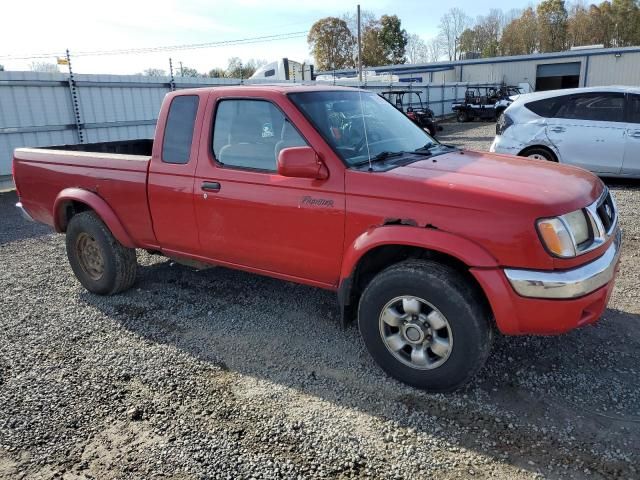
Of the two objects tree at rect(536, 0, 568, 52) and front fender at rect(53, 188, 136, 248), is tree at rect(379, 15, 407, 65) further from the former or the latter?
front fender at rect(53, 188, 136, 248)

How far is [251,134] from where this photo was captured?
383 centimetres

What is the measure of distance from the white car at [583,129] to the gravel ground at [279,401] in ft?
15.3

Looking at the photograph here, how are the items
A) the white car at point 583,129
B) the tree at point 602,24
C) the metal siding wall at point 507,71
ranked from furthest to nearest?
the tree at point 602,24, the metal siding wall at point 507,71, the white car at point 583,129

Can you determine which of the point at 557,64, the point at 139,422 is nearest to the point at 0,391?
the point at 139,422

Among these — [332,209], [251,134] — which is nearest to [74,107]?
[251,134]

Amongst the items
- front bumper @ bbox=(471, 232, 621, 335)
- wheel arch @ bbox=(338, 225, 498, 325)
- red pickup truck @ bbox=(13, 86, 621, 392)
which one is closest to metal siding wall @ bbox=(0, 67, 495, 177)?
red pickup truck @ bbox=(13, 86, 621, 392)

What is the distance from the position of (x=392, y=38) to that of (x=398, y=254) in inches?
3262

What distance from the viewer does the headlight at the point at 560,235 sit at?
9.10ft

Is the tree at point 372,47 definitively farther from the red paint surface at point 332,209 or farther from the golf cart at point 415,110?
the red paint surface at point 332,209

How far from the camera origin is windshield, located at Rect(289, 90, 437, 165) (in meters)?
3.53

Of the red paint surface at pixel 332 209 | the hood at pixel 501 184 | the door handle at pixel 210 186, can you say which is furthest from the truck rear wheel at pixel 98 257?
the hood at pixel 501 184

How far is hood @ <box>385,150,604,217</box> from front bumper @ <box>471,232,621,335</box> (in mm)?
361

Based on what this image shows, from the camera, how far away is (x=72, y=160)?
4820 millimetres

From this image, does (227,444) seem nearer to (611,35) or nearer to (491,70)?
(491,70)
